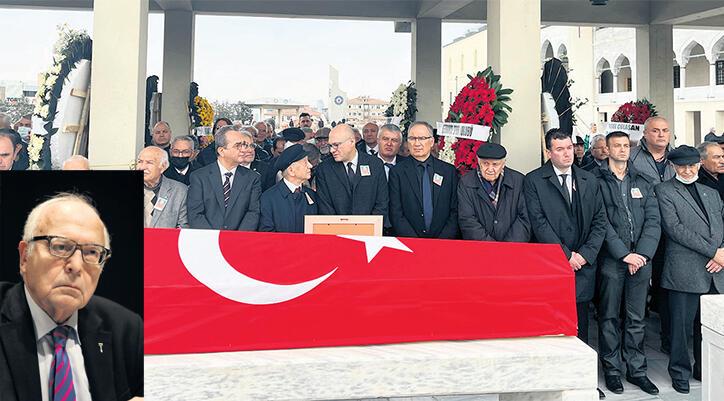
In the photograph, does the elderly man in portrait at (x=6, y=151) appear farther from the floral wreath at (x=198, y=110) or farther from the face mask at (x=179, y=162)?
the floral wreath at (x=198, y=110)

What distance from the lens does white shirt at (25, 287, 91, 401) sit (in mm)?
1183

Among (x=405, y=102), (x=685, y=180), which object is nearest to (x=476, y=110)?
(x=685, y=180)

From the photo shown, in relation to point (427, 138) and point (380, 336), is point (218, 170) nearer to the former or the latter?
point (427, 138)

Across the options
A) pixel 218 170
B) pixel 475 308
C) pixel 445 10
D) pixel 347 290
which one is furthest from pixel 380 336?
pixel 445 10

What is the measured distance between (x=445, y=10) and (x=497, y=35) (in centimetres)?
717

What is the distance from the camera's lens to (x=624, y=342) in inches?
196

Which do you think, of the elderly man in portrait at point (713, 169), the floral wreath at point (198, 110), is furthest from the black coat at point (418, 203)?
the floral wreath at point (198, 110)

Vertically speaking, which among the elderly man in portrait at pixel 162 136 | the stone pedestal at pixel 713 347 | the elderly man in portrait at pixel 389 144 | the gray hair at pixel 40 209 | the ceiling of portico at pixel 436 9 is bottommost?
the stone pedestal at pixel 713 347

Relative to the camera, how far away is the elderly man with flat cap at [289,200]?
4.77m

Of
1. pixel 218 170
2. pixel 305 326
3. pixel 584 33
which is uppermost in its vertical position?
pixel 584 33

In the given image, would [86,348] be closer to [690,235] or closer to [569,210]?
[569,210]

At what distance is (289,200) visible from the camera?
190 inches

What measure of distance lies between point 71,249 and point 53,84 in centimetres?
496

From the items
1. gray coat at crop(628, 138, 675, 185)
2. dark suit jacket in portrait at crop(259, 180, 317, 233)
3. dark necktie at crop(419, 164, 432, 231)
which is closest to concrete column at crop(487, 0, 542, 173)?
gray coat at crop(628, 138, 675, 185)
